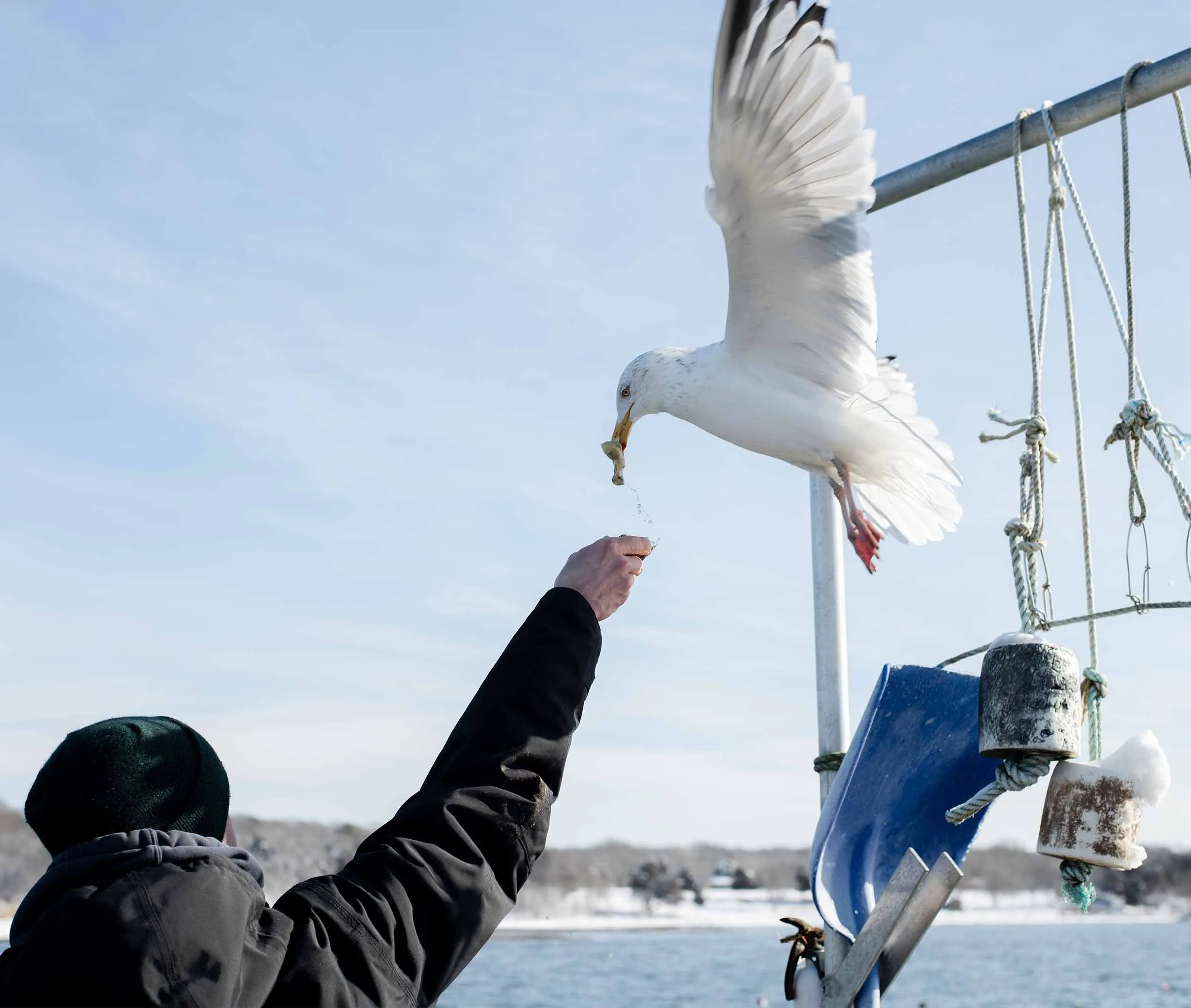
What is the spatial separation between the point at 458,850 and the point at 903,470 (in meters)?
3.34

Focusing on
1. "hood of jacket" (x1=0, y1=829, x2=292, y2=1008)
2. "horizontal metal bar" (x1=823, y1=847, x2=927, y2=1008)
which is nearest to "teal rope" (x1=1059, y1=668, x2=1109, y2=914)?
"horizontal metal bar" (x1=823, y1=847, x2=927, y2=1008)

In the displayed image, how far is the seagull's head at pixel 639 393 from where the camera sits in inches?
176

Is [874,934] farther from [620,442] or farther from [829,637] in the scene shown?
[620,442]

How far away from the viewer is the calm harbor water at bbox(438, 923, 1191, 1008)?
92.6ft

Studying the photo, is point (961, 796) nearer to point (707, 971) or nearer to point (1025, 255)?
point (1025, 255)

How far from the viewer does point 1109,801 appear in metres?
2.20

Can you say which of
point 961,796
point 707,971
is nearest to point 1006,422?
point 961,796

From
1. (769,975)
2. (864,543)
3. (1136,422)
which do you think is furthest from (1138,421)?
(769,975)

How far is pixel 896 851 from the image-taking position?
9.02 feet

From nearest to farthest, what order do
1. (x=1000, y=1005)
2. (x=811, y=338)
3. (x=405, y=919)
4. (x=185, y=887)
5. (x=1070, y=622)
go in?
(x=185, y=887)
(x=405, y=919)
(x=1070, y=622)
(x=811, y=338)
(x=1000, y=1005)

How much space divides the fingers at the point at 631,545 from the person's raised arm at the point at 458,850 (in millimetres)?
126

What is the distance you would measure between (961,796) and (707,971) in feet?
126

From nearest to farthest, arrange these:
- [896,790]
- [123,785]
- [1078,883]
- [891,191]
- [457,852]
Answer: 1. [123,785]
2. [457,852]
3. [1078,883]
4. [896,790]
5. [891,191]

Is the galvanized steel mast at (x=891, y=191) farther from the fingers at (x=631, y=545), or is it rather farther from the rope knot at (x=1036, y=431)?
the fingers at (x=631, y=545)
